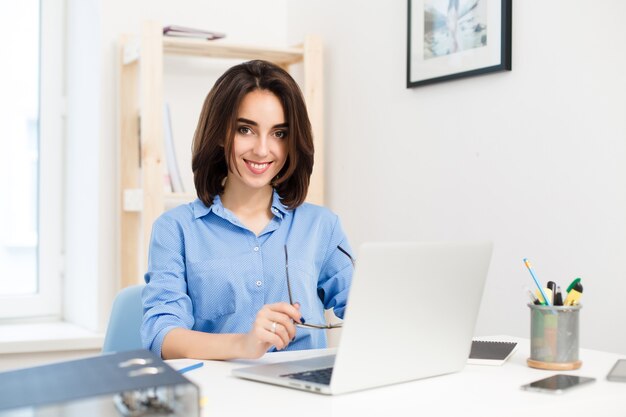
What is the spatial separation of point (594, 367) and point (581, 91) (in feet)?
2.75

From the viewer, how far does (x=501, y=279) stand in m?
2.17

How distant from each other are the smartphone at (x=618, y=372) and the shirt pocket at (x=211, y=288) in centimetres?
71

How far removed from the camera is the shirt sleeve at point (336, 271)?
1.75 metres

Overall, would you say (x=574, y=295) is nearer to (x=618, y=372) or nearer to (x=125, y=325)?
(x=618, y=372)

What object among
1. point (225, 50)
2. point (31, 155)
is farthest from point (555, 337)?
point (31, 155)

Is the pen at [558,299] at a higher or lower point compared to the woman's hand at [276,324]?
higher

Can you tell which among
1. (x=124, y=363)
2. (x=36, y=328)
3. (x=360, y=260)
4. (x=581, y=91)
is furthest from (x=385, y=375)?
(x=36, y=328)

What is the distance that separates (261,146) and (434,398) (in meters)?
0.71

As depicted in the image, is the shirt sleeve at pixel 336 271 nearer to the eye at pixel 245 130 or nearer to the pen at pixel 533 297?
the eye at pixel 245 130

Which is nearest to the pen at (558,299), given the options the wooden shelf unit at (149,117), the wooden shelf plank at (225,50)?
the wooden shelf unit at (149,117)

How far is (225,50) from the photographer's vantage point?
9.30ft

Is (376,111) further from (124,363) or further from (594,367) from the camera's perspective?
(124,363)

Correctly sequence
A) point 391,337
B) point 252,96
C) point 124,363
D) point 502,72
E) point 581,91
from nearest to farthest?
point 124,363 < point 391,337 < point 252,96 < point 581,91 < point 502,72

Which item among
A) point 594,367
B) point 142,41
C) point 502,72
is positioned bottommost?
point 594,367
